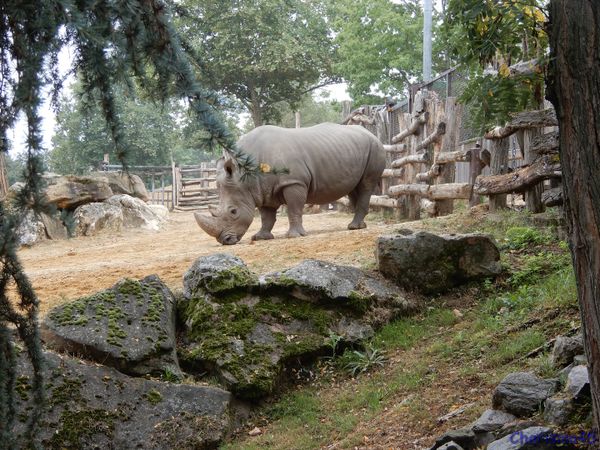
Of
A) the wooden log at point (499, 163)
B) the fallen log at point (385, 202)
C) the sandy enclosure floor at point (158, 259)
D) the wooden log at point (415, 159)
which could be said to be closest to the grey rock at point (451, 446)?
the sandy enclosure floor at point (158, 259)

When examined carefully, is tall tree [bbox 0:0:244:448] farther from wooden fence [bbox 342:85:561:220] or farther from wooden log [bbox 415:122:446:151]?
wooden log [bbox 415:122:446:151]

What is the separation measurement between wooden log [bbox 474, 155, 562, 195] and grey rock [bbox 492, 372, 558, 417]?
308 cm

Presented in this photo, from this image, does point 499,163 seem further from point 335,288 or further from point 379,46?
point 379,46

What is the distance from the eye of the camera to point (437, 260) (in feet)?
19.5

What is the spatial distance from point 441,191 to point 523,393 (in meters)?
6.24

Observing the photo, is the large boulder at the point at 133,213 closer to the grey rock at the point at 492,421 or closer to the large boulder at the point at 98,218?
the large boulder at the point at 98,218

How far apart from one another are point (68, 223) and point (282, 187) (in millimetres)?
8021

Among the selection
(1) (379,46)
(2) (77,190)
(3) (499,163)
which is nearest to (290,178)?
(3) (499,163)

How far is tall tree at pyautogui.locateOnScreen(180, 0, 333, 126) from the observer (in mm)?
26016

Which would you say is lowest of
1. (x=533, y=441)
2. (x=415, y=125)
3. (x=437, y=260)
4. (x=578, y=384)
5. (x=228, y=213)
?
(x=533, y=441)

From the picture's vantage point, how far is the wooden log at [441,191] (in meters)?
8.81

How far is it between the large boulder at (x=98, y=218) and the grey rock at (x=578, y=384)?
39.4 feet

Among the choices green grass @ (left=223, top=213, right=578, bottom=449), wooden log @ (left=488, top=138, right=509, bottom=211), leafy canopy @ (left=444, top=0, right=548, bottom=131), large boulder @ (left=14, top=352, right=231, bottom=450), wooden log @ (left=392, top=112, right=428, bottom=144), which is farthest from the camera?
wooden log @ (left=392, top=112, right=428, bottom=144)

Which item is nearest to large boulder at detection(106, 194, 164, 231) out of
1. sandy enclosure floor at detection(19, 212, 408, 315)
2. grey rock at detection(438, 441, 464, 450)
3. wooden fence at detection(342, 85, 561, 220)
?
sandy enclosure floor at detection(19, 212, 408, 315)
